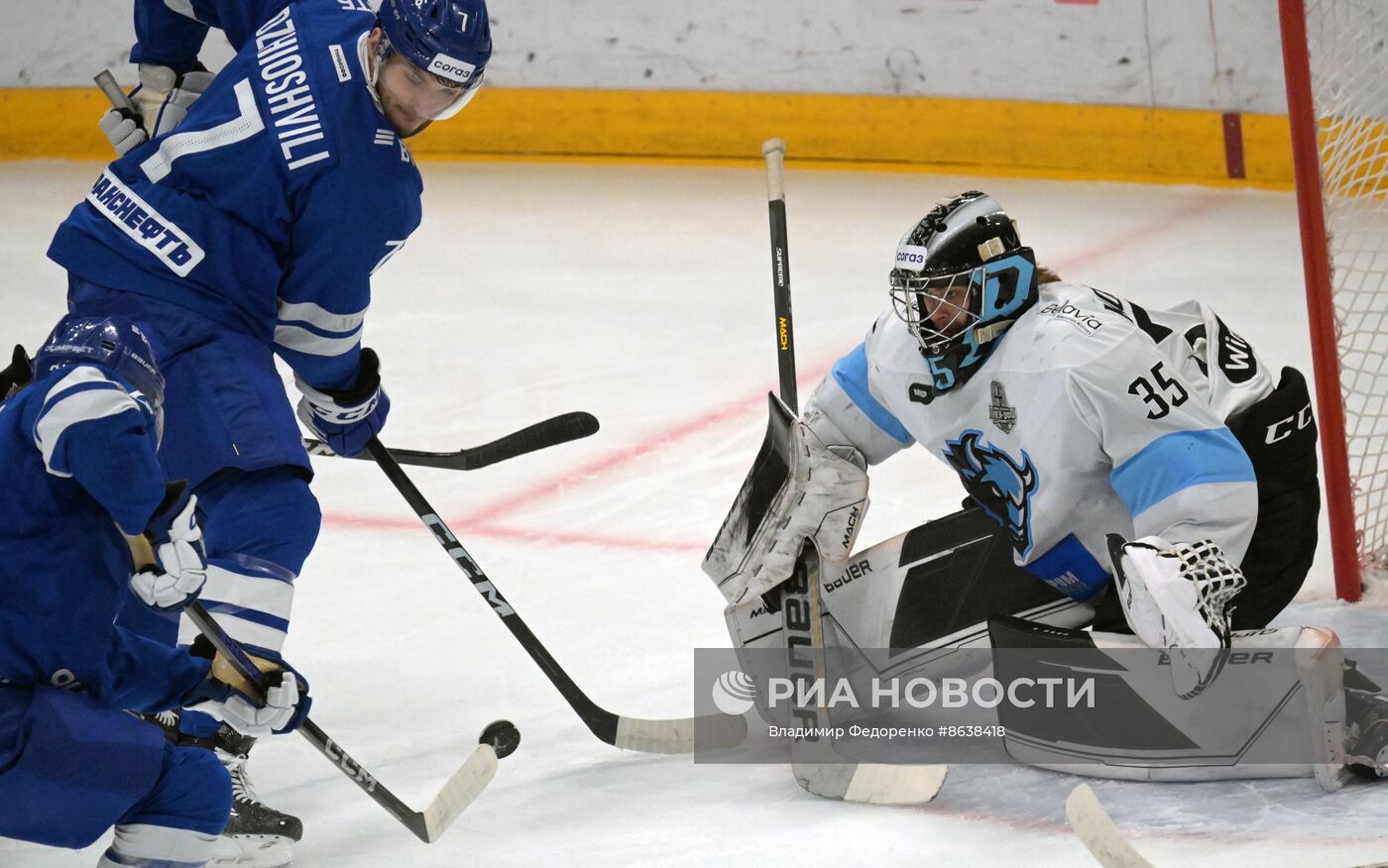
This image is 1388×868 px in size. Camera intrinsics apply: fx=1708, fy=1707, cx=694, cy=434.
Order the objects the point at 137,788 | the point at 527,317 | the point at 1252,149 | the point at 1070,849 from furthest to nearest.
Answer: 1. the point at 1252,149
2. the point at 527,317
3. the point at 1070,849
4. the point at 137,788

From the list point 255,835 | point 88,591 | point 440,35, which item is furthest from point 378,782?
point 440,35

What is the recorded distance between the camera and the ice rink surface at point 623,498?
2.51 metres

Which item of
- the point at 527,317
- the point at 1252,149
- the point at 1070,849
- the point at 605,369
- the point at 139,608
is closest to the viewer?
the point at 1070,849

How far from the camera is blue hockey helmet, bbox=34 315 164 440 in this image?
6.66 feet

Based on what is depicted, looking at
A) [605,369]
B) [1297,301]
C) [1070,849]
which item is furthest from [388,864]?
[1297,301]

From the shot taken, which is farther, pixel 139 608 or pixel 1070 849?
pixel 139 608

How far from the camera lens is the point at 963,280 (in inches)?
99.3

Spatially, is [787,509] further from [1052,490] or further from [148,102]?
[148,102]

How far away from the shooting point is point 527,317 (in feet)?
16.9

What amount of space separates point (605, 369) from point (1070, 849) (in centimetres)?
263

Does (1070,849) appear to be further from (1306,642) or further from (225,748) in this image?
(225,748)

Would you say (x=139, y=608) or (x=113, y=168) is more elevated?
(x=113, y=168)

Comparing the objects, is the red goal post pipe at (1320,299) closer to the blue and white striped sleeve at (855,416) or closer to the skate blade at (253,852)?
the blue and white striped sleeve at (855,416)

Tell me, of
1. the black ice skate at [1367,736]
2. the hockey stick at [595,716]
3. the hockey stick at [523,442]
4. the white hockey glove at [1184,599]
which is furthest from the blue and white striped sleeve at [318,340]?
the black ice skate at [1367,736]
